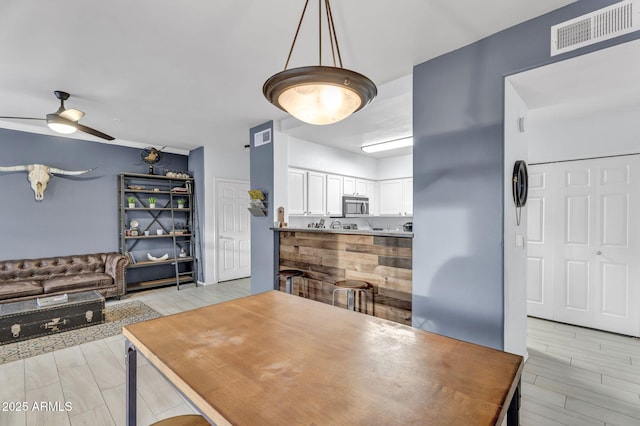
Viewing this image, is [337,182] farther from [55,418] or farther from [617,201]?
[55,418]

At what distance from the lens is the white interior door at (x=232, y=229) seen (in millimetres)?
6176

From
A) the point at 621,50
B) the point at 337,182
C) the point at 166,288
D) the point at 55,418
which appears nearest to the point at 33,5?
the point at 55,418

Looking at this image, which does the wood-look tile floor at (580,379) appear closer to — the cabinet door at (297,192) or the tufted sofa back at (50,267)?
the cabinet door at (297,192)

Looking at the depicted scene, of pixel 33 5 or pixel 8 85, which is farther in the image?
pixel 8 85

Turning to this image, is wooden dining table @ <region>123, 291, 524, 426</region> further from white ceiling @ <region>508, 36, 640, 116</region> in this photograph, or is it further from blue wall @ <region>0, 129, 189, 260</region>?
blue wall @ <region>0, 129, 189, 260</region>

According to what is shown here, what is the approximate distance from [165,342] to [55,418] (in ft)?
5.01

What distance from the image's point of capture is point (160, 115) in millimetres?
4156

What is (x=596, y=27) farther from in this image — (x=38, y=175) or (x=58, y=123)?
(x=38, y=175)

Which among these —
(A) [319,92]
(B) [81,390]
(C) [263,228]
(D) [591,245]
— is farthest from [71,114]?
(D) [591,245]

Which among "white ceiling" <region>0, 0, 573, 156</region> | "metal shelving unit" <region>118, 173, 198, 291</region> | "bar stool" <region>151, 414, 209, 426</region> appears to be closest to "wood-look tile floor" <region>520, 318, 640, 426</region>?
"bar stool" <region>151, 414, 209, 426</region>

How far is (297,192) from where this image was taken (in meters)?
4.88

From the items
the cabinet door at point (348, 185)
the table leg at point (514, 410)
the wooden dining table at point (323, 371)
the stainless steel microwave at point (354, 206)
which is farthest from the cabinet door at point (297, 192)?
the table leg at point (514, 410)

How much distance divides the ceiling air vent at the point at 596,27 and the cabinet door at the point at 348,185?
3894 mm

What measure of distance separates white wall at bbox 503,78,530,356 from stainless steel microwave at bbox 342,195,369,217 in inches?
124
